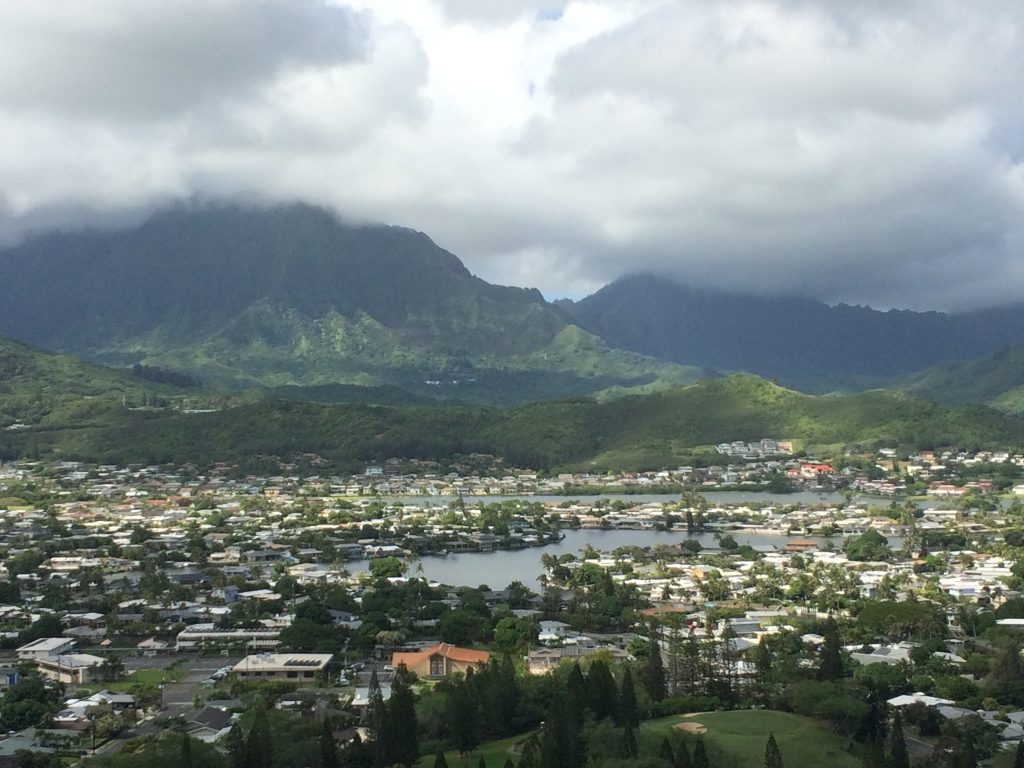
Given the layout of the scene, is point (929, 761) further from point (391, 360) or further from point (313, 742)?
point (391, 360)

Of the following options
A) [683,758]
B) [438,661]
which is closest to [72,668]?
[438,661]

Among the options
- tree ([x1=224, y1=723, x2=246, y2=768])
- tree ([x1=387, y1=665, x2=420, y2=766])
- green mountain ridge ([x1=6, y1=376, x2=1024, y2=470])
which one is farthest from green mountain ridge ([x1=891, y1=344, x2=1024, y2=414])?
tree ([x1=224, y1=723, x2=246, y2=768])

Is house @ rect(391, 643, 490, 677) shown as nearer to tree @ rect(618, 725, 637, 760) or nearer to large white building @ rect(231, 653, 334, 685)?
large white building @ rect(231, 653, 334, 685)

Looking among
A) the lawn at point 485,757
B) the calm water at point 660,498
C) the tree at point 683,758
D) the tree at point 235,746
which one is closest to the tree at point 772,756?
the tree at point 683,758

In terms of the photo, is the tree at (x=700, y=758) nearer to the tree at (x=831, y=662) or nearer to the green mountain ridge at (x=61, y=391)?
the tree at (x=831, y=662)

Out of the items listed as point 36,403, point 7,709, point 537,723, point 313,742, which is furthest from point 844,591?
point 36,403
